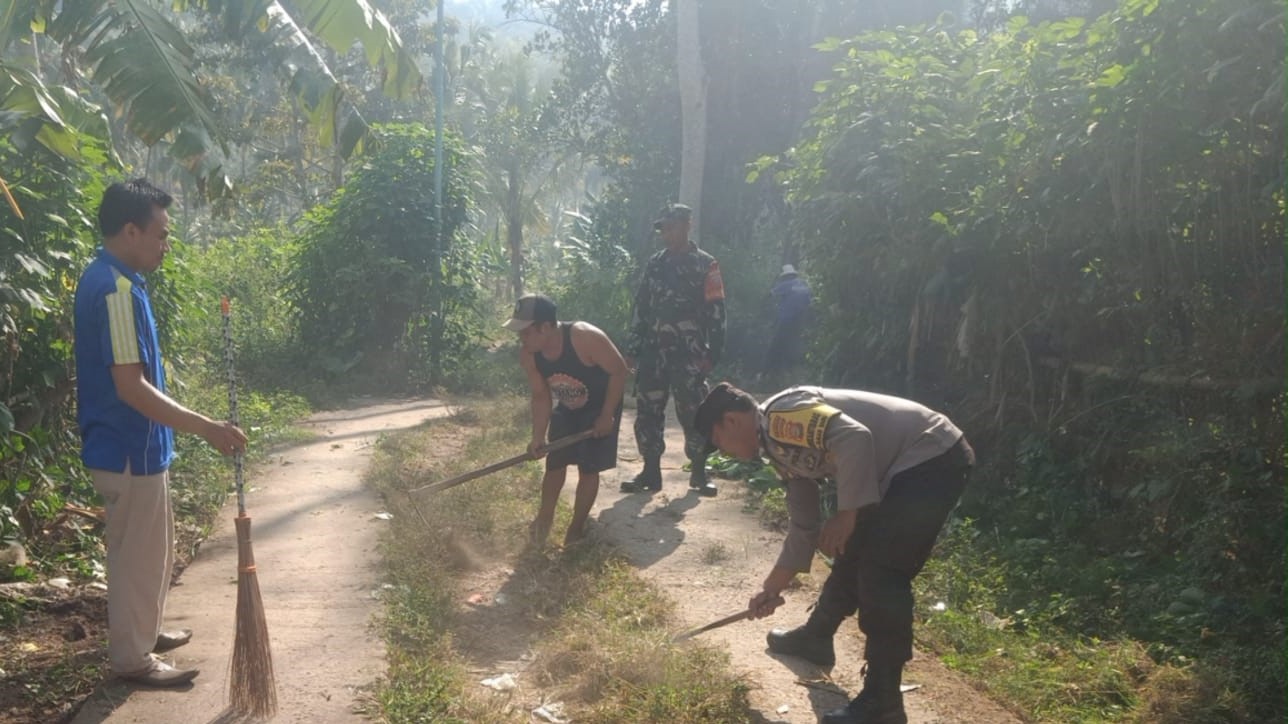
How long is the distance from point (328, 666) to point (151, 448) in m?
1.13

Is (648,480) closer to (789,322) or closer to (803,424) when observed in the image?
(803,424)

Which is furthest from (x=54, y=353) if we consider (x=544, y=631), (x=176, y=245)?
(x=544, y=631)

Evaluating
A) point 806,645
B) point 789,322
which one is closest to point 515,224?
point 789,322

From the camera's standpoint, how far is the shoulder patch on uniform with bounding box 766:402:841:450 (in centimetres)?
385

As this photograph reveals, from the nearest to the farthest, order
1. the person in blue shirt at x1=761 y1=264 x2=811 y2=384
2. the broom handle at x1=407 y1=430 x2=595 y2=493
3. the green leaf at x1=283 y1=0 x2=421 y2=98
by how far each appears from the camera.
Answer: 1. the broom handle at x1=407 y1=430 x2=595 y2=493
2. the green leaf at x1=283 y1=0 x2=421 y2=98
3. the person in blue shirt at x1=761 y1=264 x2=811 y2=384

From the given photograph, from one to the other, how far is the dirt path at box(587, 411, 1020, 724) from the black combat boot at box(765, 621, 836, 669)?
5cm

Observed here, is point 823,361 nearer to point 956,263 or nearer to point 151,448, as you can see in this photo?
point 956,263

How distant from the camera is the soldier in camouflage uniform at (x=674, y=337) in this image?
7863 millimetres

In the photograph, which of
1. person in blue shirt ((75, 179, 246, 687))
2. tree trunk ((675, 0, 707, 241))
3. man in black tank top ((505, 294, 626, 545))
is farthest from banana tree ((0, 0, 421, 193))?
tree trunk ((675, 0, 707, 241))

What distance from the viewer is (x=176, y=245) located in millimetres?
7941

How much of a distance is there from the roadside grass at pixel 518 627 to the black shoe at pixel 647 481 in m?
0.67

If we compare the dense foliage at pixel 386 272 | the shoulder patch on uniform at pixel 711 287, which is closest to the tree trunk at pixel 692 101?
the dense foliage at pixel 386 272

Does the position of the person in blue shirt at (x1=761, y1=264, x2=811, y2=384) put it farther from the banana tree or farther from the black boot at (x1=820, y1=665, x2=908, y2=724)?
the black boot at (x1=820, y1=665, x2=908, y2=724)

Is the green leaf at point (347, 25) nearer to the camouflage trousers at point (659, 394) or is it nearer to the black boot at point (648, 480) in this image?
the camouflage trousers at point (659, 394)
